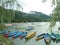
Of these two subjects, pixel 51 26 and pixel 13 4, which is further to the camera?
pixel 51 26

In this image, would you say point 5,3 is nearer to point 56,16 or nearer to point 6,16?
point 6,16

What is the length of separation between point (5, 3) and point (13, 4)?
11 cm

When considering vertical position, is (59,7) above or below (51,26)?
above

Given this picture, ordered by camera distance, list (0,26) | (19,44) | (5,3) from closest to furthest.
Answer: (0,26)
(5,3)
(19,44)

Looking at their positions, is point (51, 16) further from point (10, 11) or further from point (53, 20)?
point (10, 11)

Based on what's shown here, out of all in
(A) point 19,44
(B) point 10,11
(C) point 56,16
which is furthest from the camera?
(A) point 19,44

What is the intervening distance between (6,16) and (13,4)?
207 millimetres

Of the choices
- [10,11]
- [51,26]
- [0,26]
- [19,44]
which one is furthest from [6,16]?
[19,44]

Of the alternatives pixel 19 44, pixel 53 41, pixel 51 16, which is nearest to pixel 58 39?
pixel 53 41

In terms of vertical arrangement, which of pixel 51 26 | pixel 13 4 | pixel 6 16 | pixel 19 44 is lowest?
pixel 19 44

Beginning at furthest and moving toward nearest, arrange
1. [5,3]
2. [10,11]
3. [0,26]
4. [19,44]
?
1. [19,44]
2. [10,11]
3. [5,3]
4. [0,26]

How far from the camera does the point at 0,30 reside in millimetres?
2143

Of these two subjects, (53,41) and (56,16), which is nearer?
(56,16)

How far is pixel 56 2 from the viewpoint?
2.58 metres
